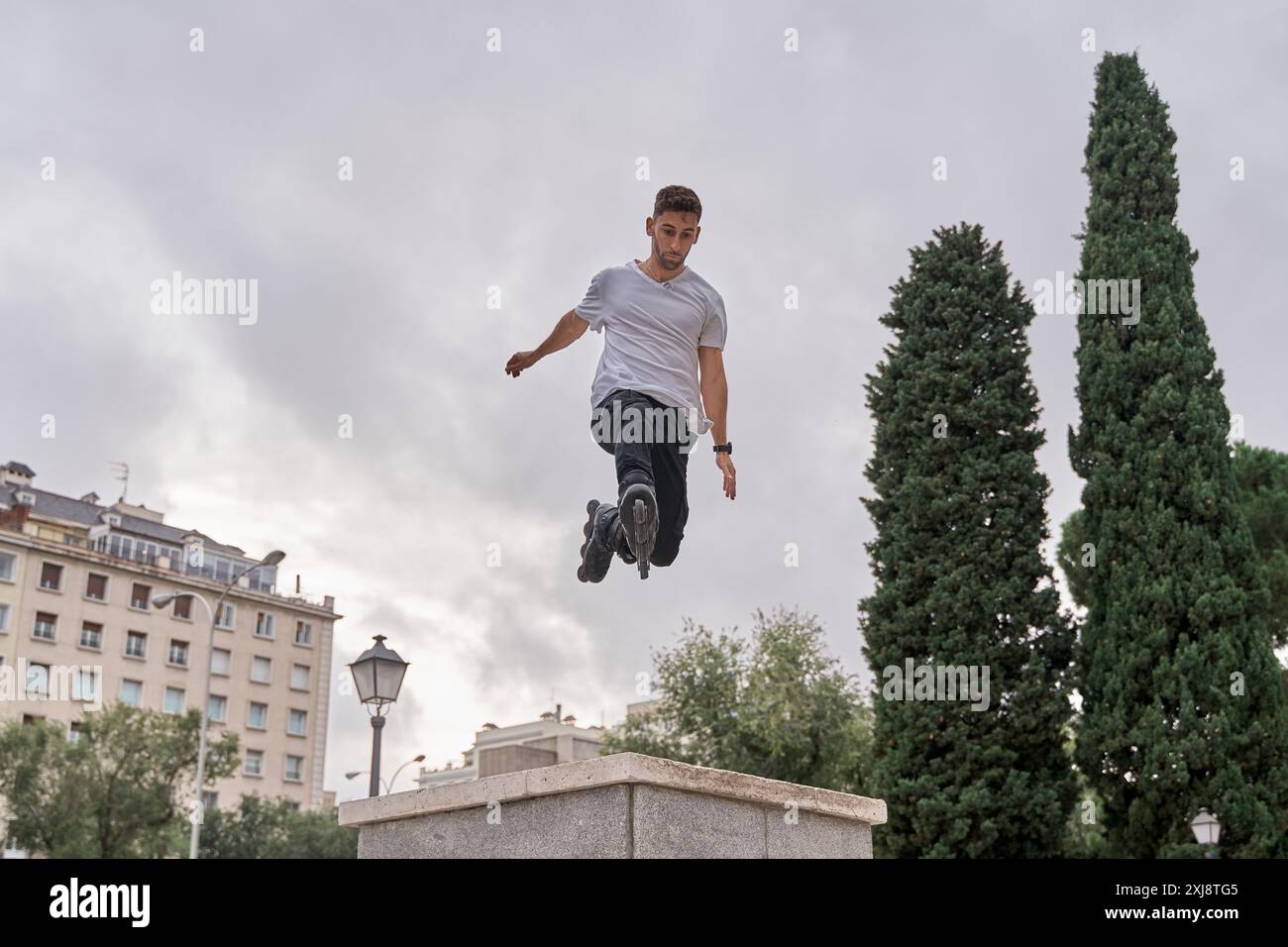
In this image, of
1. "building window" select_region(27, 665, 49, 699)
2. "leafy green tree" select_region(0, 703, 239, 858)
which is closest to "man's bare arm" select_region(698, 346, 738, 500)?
"leafy green tree" select_region(0, 703, 239, 858)

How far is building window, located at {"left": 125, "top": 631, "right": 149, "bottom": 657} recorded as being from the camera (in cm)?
6731

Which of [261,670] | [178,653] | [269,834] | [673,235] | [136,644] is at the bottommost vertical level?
[269,834]

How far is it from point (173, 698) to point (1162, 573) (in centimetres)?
5983

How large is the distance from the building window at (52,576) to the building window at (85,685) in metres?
4.67

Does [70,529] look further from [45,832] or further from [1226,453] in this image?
[1226,453]

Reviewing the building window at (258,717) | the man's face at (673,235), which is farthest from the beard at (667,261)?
the building window at (258,717)

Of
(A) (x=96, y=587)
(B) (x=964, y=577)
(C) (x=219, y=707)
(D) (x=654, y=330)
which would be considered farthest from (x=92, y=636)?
(D) (x=654, y=330)

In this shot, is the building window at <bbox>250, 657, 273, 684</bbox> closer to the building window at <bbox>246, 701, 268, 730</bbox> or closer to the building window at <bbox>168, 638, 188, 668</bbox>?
the building window at <bbox>246, 701, 268, 730</bbox>

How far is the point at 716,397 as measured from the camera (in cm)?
695

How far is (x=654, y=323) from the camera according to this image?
6.61 metres

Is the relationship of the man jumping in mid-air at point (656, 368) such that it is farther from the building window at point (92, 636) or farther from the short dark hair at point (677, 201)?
the building window at point (92, 636)

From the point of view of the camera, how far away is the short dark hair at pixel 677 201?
21.3 feet

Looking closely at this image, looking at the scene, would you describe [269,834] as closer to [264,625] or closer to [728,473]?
[264,625]

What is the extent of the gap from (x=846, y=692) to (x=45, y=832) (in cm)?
2887
